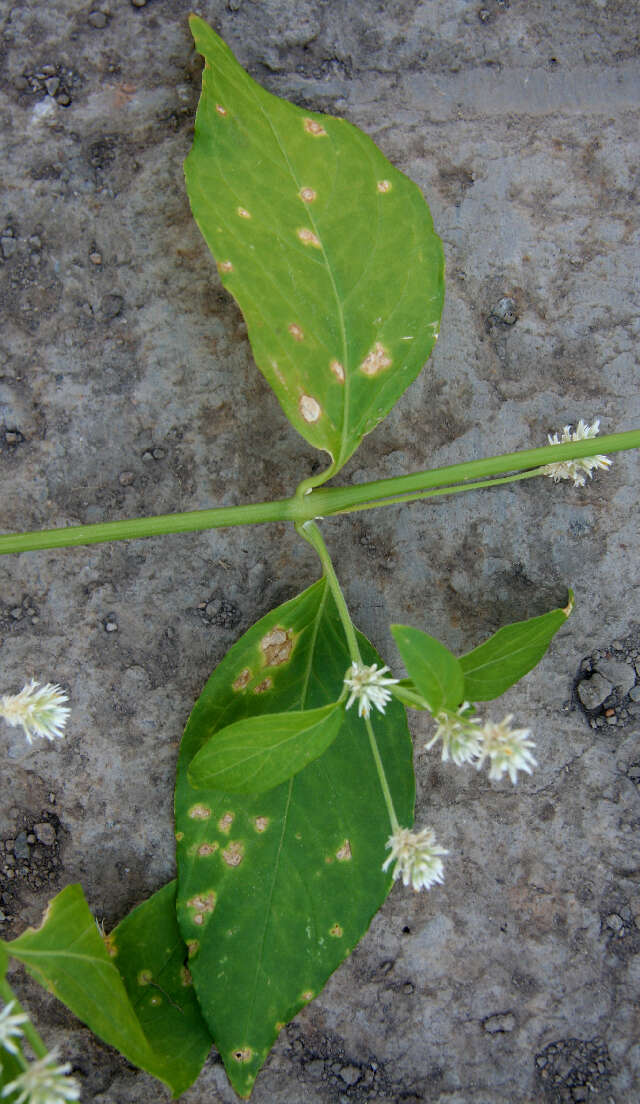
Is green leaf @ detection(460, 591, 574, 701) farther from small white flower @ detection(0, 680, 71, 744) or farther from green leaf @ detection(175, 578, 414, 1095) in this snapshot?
A: small white flower @ detection(0, 680, 71, 744)

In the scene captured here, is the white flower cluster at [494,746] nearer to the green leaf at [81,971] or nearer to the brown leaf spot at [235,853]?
the brown leaf spot at [235,853]

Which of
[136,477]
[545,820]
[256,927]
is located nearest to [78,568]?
[136,477]

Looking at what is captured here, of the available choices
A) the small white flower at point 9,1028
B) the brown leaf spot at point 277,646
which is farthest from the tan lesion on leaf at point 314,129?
the small white flower at point 9,1028

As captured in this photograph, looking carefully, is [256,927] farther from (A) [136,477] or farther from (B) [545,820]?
(A) [136,477]

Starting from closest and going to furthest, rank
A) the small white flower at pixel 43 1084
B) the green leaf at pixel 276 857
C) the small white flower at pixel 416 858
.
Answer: the small white flower at pixel 43 1084 → the small white flower at pixel 416 858 → the green leaf at pixel 276 857

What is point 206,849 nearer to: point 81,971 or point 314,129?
point 81,971

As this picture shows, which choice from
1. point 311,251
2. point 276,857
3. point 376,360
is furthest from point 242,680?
point 311,251
